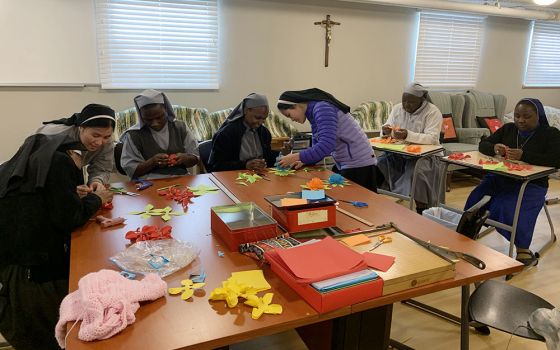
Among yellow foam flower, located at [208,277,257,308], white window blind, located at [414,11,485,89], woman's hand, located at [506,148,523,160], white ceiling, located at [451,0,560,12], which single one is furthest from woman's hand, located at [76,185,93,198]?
white ceiling, located at [451,0,560,12]

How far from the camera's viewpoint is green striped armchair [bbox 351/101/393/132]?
18.1 ft

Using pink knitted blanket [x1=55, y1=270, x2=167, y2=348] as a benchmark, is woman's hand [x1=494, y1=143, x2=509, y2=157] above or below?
above

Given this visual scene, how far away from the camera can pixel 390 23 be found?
5590 millimetres

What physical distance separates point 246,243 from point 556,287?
2.49 metres

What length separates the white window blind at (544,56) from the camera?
6.70m

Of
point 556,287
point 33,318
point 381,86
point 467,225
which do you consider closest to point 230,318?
point 33,318

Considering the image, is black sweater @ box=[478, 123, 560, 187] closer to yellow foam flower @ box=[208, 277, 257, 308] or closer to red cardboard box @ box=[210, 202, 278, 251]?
red cardboard box @ box=[210, 202, 278, 251]

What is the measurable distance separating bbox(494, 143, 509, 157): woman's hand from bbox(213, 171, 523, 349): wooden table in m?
1.55

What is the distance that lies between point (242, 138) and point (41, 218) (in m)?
1.64

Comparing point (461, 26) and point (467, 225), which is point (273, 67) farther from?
point (467, 225)

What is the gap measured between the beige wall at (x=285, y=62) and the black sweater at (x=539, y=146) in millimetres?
2544

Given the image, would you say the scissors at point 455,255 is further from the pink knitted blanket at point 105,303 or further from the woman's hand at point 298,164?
the woman's hand at point 298,164

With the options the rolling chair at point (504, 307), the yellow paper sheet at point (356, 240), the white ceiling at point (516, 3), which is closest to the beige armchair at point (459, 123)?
the white ceiling at point (516, 3)

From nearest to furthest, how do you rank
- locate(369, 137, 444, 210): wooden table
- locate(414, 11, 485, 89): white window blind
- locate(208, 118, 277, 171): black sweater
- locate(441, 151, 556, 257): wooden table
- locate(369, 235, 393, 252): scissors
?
locate(369, 235, 393, 252): scissors → locate(441, 151, 556, 257): wooden table → locate(208, 118, 277, 171): black sweater → locate(369, 137, 444, 210): wooden table → locate(414, 11, 485, 89): white window blind
